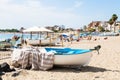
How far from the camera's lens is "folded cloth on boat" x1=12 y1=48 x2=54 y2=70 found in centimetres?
1148

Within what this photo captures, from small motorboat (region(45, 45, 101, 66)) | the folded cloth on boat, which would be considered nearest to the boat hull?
small motorboat (region(45, 45, 101, 66))

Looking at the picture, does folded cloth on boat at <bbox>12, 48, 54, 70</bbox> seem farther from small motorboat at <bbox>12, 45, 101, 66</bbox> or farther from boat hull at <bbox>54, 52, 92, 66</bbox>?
boat hull at <bbox>54, 52, 92, 66</bbox>

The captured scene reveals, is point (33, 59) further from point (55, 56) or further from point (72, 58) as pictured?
point (72, 58)

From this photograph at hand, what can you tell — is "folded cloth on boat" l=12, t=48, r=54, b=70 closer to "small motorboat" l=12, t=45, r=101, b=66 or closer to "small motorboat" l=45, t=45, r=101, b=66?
"small motorboat" l=12, t=45, r=101, b=66

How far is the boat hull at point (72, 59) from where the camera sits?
11492 mm

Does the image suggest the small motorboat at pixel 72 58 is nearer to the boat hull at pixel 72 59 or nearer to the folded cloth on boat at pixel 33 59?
the boat hull at pixel 72 59

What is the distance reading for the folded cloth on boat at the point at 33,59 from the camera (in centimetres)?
1148

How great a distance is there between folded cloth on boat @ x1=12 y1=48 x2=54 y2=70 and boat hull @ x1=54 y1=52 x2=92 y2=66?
0.29m

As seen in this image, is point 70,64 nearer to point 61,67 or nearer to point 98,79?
point 61,67

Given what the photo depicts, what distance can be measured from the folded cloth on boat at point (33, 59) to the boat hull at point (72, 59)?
0.29m

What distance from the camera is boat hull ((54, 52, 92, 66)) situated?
11.5 metres

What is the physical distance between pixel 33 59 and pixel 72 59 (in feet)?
5.45

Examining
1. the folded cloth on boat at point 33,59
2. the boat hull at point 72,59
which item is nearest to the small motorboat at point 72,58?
the boat hull at point 72,59

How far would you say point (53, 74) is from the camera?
35.2ft
